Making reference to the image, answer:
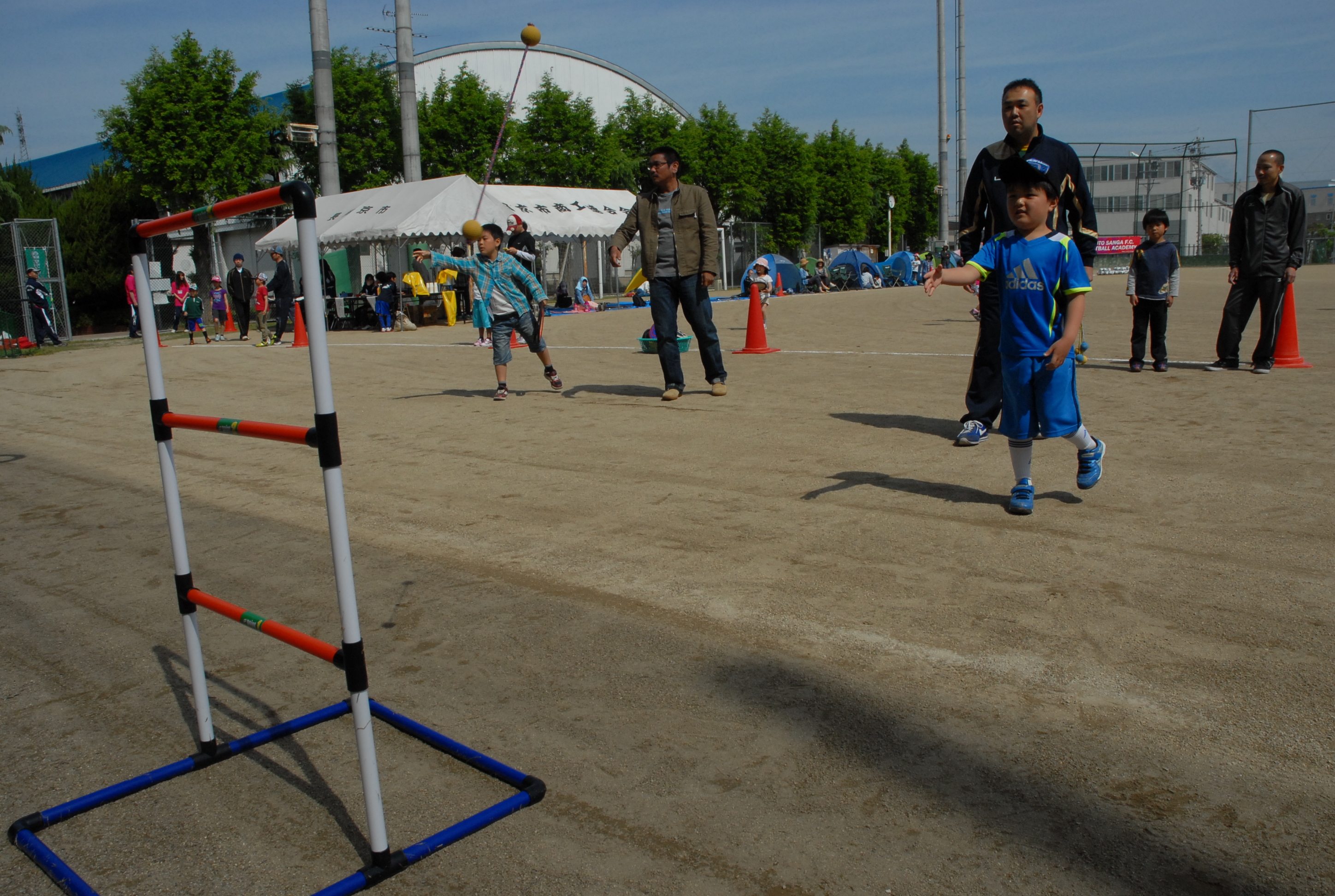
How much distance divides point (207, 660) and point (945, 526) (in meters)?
3.34

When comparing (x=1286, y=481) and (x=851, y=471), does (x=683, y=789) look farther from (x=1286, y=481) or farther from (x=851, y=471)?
(x=1286, y=481)

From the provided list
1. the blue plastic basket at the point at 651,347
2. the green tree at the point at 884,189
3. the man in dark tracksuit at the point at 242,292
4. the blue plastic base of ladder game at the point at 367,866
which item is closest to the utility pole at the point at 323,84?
the man in dark tracksuit at the point at 242,292

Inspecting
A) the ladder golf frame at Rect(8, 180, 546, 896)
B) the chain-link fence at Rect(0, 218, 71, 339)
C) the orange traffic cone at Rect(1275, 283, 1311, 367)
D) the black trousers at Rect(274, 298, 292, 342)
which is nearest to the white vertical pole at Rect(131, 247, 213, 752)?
the ladder golf frame at Rect(8, 180, 546, 896)

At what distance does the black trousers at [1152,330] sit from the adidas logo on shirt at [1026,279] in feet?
19.6

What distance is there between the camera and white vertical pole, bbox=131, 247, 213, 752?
289cm

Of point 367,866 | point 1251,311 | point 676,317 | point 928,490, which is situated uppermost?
point 676,317

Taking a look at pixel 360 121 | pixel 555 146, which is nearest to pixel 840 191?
pixel 555 146

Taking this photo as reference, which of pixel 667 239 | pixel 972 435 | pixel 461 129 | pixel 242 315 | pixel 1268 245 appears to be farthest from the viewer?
pixel 461 129

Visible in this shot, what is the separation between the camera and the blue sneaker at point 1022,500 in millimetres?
4934

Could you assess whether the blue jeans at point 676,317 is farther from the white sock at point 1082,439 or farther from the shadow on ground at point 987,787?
the shadow on ground at point 987,787

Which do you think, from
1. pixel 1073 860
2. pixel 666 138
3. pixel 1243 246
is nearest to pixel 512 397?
pixel 1243 246

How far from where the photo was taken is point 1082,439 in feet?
16.4

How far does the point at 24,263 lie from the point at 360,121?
20961 mm

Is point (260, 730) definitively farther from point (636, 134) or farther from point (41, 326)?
point (636, 134)
